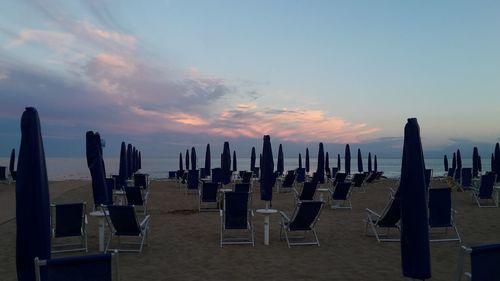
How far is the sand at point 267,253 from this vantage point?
4.91 meters

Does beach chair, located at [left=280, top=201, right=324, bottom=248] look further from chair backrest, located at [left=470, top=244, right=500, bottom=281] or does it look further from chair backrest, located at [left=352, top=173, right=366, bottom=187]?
chair backrest, located at [left=352, top=173, right=366, bottom=187]

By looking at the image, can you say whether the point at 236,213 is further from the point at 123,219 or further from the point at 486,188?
the point at 486,188

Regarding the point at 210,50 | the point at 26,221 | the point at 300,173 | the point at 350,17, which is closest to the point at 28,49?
the point at 210,50

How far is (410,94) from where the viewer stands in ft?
55.1

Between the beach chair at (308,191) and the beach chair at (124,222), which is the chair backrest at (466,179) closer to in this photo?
the beach chair at (308,191)

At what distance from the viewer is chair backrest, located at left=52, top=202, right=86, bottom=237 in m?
5.93

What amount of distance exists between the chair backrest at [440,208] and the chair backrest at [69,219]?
5089 millimetres

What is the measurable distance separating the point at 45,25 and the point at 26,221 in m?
9.44

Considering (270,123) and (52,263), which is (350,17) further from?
(270,123)

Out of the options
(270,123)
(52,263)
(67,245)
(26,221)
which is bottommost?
(67,245)

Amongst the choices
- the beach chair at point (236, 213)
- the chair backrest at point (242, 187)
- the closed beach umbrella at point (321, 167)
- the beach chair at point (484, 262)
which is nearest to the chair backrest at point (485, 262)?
the beach chair at point (484, 262)

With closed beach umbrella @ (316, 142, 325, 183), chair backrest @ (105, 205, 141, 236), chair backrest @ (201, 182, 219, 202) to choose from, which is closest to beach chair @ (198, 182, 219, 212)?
chair backrest @ (201, 182, 219, 202)

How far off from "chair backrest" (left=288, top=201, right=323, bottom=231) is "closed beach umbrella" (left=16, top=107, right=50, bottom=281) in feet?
12.7

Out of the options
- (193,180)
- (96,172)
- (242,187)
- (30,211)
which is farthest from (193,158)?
(30,211)
